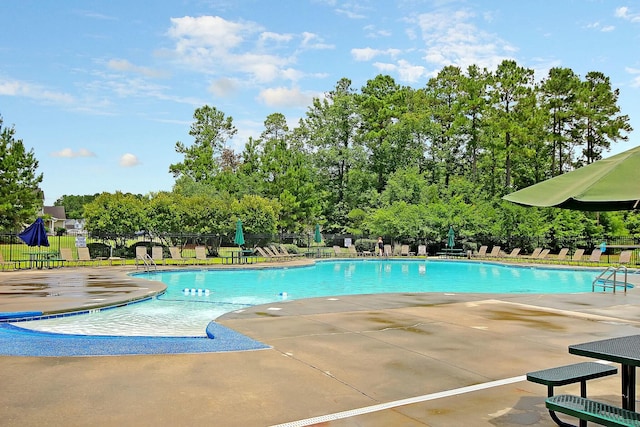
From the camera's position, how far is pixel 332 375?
16.9ft

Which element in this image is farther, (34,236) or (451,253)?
(451,253)

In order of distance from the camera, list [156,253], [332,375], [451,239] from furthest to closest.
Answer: [451,239] → [156,253] → [332,375]

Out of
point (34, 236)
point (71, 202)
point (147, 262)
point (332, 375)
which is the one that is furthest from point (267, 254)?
point (71, 202)

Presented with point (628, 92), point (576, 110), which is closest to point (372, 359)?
point (576, 110)

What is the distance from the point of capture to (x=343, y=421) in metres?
3.86

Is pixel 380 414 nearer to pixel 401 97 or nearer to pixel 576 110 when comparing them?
pixel 576 110

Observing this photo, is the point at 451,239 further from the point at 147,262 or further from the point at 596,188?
the point at 596,188

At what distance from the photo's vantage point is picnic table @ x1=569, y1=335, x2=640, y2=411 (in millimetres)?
3461

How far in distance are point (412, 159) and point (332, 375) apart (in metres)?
40.7

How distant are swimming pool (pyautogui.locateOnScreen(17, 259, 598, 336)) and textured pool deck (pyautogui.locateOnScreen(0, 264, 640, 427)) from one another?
1308 mm

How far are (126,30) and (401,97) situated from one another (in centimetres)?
2792

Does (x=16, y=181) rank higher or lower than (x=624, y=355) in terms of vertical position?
higher

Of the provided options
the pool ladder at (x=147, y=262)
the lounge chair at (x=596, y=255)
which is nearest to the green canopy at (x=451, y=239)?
the lounge chair at (x=596, y=255)

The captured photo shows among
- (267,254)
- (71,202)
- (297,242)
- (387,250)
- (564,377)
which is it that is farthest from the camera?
(71,202)
